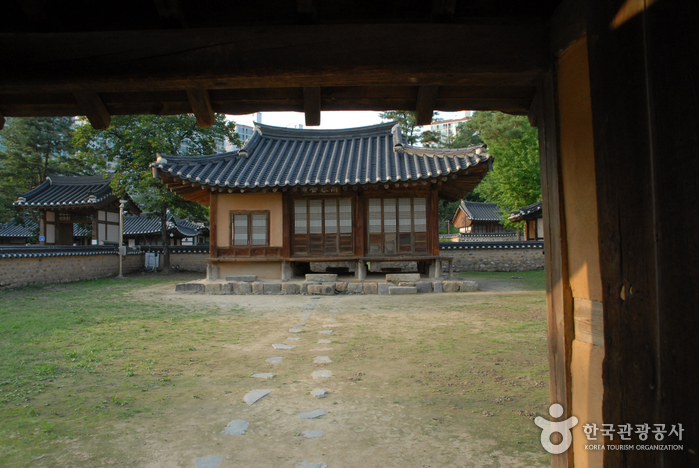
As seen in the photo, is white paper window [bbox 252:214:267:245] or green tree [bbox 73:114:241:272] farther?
green tree [bbox 73:114:241:272]

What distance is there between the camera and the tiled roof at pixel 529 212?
1997cm

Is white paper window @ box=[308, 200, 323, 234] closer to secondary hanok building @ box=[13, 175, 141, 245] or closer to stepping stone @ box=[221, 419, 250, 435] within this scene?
stepping stone @ box=[221, 419, 250, 435]

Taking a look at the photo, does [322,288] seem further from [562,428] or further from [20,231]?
[20,231]

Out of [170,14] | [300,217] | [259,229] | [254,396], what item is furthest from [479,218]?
[170,14]

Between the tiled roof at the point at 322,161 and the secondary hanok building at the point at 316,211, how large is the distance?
5cm

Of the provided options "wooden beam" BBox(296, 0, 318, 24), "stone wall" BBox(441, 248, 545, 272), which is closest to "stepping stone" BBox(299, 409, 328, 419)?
"wooden beam" BBox(296, 0, 318, 24)

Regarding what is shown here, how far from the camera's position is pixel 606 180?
194 centimetres

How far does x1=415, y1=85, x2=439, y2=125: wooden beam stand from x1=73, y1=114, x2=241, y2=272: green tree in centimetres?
1731

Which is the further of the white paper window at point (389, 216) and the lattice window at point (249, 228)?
the lattice window at point (249, 228)

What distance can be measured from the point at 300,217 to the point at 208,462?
11619mm

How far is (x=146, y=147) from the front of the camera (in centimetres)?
1877

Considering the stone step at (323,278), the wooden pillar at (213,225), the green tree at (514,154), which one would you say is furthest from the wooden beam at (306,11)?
the green tree at (514,154)

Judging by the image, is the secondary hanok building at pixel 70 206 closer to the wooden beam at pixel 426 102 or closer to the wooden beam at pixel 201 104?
the wooden beam at pixel 201 104

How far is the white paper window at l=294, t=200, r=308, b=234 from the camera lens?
14.2 meters
